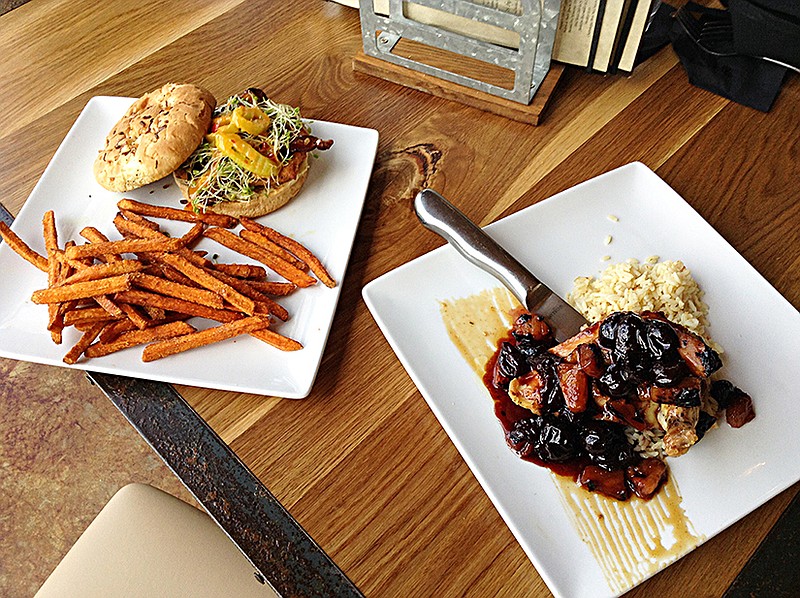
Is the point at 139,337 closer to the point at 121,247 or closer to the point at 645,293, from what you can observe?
the point at 121,247

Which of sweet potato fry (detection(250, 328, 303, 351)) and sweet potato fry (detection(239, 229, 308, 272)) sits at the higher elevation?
sweet potato fry (detection(239, 229, 308, 272))

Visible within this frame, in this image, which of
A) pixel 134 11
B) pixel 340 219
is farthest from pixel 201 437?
pixel 134 11

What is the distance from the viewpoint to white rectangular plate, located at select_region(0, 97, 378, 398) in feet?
4.53

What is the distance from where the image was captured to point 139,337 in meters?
1.40

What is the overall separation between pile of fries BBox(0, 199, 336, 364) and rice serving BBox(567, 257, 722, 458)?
1.71 ft

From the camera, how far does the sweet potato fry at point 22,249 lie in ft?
5.04

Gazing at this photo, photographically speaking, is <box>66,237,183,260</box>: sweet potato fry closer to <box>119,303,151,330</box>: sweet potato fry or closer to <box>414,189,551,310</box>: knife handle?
<box>119,303,151,330</box>: sweet potato fry

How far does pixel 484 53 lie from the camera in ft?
5.74

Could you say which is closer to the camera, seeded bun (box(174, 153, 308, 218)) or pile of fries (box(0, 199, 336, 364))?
pile of fries (box(0, 199, 336, 364))

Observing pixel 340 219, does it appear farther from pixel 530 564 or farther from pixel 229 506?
pixel 530 564

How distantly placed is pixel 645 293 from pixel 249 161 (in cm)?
87

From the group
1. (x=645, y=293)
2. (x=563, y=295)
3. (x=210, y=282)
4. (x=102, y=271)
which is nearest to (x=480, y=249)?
(x=563, y=295)

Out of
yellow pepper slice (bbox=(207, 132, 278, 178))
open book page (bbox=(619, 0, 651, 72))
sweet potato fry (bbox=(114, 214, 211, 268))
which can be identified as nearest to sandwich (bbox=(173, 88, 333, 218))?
yellow pepper slice (bbox=(207, 132, 278, 178))

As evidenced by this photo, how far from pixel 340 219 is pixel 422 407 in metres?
0.51
